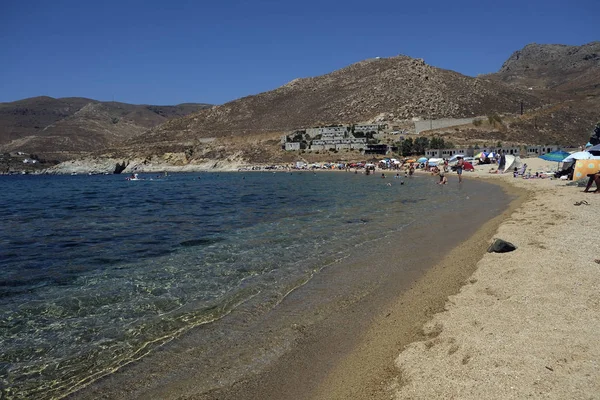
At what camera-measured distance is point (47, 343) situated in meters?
7.03

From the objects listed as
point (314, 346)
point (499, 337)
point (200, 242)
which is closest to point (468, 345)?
point (499, 337)

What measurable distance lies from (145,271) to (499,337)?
8.88 m

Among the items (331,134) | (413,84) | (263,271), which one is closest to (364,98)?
(413,84)

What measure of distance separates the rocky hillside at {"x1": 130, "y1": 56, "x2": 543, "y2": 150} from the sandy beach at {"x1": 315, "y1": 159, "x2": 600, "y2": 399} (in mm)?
99224

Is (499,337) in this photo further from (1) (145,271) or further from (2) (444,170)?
(2) (444,170)

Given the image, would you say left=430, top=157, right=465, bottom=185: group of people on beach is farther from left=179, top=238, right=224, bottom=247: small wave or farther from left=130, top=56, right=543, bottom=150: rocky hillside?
left=130, top=56, right=543, bottom=150: rocky hillside

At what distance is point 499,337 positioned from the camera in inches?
231

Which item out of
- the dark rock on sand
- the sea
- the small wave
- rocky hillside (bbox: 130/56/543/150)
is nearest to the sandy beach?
the dark rock on sand

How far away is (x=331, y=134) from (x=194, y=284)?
9181 cm

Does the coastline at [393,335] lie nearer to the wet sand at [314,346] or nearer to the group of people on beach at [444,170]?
the wet sand at [314,346]

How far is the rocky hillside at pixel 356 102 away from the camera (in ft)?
366

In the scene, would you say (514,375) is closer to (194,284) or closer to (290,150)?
(194,284)

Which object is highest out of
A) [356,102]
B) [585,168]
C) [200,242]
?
[356,102]

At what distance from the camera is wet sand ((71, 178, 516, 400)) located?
5.51 m
